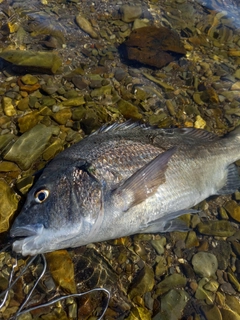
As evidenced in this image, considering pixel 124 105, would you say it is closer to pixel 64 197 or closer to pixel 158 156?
pixel 158 156

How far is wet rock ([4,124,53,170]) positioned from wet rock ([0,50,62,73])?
3.16 ft

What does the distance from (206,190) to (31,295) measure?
2.02m

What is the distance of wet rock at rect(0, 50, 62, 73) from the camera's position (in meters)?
4.21

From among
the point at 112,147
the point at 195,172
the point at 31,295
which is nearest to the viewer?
the point at 31,295

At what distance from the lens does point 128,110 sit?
419cm

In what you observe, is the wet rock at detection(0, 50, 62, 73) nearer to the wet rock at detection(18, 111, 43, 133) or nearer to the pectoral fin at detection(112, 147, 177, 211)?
the wet rock at detection(18, 111, 43, 133)

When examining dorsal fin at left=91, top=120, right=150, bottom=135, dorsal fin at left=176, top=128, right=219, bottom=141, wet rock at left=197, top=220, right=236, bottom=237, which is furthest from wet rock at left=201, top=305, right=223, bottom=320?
dorsal fin at left=91, top=120, right=150, bottom=135

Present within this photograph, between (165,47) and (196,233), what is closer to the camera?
(196,233)

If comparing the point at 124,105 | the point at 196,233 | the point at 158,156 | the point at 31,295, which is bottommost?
the point at 31,295

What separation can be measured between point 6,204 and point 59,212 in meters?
0.82

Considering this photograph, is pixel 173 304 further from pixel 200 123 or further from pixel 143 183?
pixel 200 123

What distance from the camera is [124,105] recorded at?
423cm

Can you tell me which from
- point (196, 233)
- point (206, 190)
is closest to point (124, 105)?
point (206, 190)

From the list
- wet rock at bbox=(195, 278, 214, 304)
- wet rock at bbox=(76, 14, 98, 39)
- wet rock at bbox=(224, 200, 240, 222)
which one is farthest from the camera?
wet rock at bbox=(76, 14, 98, 39)
